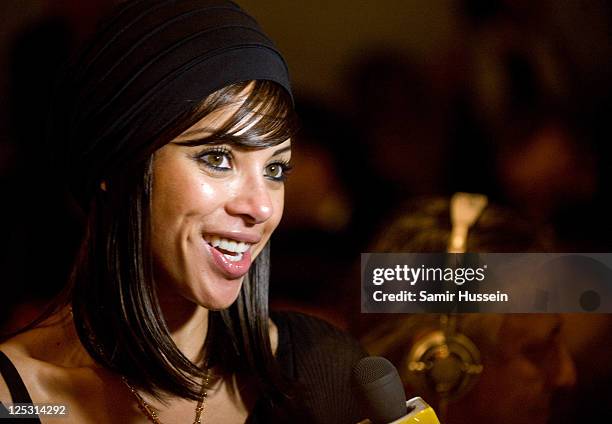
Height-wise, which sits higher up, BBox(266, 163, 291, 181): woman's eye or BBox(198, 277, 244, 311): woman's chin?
BBox(266, 163, 291, 181): woman's eye

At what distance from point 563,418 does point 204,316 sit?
600mm

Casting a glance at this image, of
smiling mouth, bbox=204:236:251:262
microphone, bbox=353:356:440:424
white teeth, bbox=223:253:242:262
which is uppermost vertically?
smiling mouth, bbox=204:236:251:262

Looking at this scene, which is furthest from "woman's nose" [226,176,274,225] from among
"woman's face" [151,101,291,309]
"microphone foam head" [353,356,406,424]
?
"microphone foam head" [353,356,406,424]

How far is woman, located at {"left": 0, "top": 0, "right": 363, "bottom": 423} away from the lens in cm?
87

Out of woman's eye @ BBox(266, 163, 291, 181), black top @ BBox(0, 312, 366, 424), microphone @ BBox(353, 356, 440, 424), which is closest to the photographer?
microphone @ BBox(353, 356, 440, 424)

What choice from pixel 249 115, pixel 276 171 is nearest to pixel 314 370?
pixel 276 171

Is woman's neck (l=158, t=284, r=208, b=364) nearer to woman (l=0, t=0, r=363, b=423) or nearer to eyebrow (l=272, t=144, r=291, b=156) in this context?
woman (l=0, t=0, r=363, b=423)

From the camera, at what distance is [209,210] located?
90cm

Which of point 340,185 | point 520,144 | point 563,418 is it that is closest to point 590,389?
point 563,418

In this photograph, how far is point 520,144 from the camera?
3.68ft

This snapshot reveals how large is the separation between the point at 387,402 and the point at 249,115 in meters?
0.38

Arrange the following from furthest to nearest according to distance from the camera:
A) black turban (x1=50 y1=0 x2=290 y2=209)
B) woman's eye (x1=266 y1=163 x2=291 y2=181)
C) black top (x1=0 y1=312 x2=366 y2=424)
→ black top (x1=0 y1=312 x2=366 y2=424)
woman's eye (x1=266 y1=163 x2=291 y2=181)
black turban (x1=50 y1=0 x2=290 y2=209)

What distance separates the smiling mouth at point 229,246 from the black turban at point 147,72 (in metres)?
0.14

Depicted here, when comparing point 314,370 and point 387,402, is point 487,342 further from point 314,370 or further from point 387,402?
point 387,402
